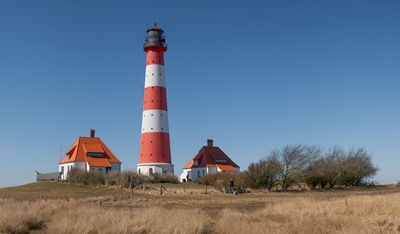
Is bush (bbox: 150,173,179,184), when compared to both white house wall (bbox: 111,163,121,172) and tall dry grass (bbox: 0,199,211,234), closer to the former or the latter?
white house wall (bbox: 111,163,121,172)

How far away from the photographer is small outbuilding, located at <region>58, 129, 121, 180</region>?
59.2 metres

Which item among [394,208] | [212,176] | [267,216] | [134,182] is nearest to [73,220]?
[267,216]

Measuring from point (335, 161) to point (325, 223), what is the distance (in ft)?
138

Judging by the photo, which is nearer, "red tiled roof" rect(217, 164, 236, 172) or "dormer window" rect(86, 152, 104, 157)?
"dormer window" rect(86, 152, 104, 157)

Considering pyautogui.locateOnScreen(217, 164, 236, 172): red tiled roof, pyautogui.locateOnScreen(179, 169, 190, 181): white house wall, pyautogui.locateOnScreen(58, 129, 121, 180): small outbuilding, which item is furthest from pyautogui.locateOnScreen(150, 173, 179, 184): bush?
pyautogui.locateOnScreen(179, 169, 190, 181): white house wall

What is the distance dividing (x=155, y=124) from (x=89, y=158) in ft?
40.5

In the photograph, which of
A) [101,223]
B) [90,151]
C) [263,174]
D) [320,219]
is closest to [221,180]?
[263,174]

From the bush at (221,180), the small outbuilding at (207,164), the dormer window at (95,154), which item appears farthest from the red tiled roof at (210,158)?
the dormer window at (95,154)

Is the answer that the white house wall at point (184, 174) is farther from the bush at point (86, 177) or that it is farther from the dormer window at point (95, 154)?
the bush at point (86, 177)

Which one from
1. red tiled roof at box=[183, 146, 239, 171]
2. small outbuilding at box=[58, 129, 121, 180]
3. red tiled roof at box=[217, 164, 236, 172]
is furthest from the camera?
red tiled roof at box=[183, 146, 239, 171]

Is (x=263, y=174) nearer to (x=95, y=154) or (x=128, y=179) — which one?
(x=128, y=179)

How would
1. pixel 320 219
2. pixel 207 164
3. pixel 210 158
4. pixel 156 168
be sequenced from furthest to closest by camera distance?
pixel 210 158 → pixel 207 164 → pixel 156 168 → pixel 320 219

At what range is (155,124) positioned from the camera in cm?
5397

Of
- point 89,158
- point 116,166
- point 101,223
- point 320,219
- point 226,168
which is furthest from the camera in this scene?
point 226,168
